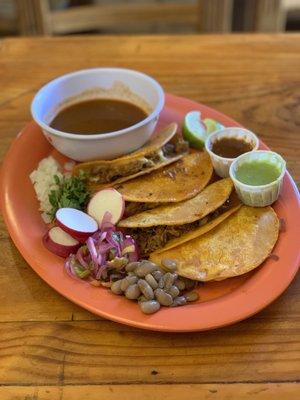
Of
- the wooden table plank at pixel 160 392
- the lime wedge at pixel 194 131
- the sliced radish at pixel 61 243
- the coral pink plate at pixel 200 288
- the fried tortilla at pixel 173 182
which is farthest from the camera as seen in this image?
the lime wedge at pixel 194 131

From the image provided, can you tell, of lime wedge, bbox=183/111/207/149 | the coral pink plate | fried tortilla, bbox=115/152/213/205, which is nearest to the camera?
the coral pink plate

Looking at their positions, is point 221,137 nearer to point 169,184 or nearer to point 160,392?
point 169,184

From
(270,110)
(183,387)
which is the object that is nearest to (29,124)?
(270,110)

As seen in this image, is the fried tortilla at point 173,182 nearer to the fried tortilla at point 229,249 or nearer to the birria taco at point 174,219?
the birria taco at point 174,219

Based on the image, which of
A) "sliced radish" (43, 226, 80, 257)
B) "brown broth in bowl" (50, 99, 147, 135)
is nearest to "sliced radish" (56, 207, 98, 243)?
"sliced radish" (43, 226, 80, 257)

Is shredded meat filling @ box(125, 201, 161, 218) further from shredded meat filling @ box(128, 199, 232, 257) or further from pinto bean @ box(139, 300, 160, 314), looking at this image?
pinto bean @ box(139, 300, 160, 314)

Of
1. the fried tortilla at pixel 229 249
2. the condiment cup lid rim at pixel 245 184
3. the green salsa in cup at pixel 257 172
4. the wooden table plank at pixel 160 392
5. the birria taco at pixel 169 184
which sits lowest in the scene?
the wooden table plank at pixel 160 392

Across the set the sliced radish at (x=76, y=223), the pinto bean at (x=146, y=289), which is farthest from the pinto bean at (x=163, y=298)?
the sliced radish at (x=76, y=223)
